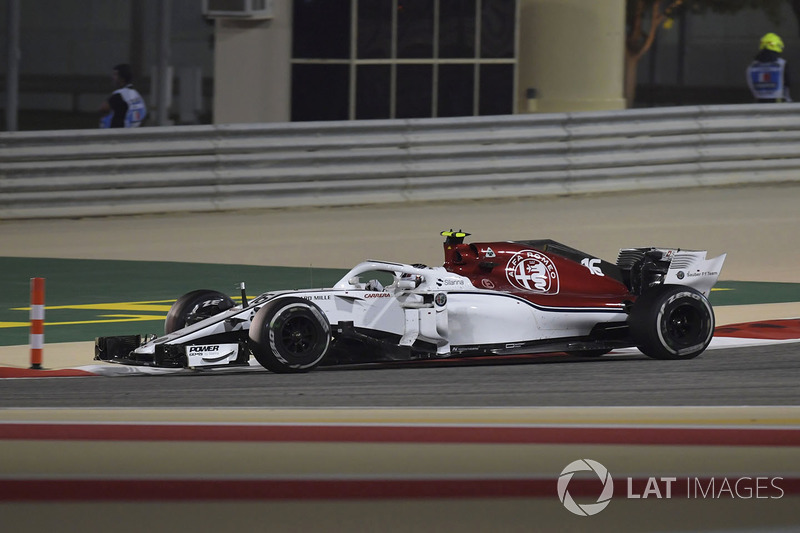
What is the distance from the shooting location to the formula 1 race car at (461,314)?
10359mm

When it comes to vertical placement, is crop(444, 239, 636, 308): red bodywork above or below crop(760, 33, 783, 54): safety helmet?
below

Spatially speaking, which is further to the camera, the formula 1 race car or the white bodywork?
the white bodywork

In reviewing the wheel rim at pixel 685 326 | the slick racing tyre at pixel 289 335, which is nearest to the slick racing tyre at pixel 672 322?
the wheel rim at pixel 685 326

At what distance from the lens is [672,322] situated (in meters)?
11.3

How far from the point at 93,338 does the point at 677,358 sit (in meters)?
4.53

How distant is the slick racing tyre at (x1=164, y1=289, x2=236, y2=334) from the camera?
10.9 meters

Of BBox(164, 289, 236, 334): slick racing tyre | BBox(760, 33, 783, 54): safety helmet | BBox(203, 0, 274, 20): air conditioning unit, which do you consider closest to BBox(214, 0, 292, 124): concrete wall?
BBox(203, 0, 274, 20): air conditioning unit

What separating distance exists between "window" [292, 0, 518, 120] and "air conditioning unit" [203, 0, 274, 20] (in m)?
0.86

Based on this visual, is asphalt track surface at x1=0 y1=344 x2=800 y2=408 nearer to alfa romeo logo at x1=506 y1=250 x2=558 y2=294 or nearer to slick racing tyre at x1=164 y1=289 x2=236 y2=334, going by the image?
slick racing tyre at x1=164 y1=289 x2=236 y2=334

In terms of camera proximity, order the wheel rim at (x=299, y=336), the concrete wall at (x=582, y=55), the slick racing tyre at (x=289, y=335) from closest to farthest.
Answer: the slick racing tyre at (x=289, y=335) < the wheel rim at (x=299, y=336) < the concrete wall at (x=582, y=55)

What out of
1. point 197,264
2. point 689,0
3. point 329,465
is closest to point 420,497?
point 329,465

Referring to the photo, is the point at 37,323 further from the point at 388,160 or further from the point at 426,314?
the point at 388,160

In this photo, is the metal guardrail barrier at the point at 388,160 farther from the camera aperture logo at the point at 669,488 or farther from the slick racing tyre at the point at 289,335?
the camera aperture logo at the point at 669,488

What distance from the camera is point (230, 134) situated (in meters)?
19.2
